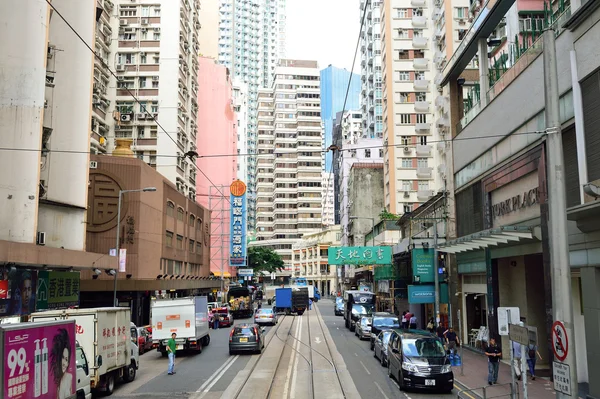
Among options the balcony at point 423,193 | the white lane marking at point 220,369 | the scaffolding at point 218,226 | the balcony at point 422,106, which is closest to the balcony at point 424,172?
the balcony at point 423,193

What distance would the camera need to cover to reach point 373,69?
9056 cm

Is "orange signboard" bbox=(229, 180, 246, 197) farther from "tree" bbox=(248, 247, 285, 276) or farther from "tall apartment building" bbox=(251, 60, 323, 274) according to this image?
"tall apartment building" bbox=(251, 60, 323, 274)

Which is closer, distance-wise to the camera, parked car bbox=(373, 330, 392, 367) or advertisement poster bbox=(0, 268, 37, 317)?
parked car bbox=(373, 330, 392, 367)

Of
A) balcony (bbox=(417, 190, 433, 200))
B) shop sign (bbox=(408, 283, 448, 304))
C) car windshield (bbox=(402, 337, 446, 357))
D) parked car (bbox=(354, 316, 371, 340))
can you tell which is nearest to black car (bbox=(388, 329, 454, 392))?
→ car windshield (bbox=(402, 337, 446, 357))

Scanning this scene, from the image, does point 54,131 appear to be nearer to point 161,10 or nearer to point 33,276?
point 33,276

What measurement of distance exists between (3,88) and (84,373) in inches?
663

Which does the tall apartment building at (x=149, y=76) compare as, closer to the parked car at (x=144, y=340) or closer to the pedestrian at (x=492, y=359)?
the parked car at (x=144, y=340)

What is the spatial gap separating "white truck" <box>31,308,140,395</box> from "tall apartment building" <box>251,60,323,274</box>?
109689mm

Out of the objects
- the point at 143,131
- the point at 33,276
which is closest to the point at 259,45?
the point at 143,131

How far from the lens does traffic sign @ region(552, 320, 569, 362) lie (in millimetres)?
9469

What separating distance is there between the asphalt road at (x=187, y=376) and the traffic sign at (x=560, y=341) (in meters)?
10.2

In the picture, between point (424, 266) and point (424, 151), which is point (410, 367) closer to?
point (424, 266)

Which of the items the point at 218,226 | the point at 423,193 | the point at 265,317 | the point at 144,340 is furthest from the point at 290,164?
the point at 144,340

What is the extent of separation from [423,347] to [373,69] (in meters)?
77.0
